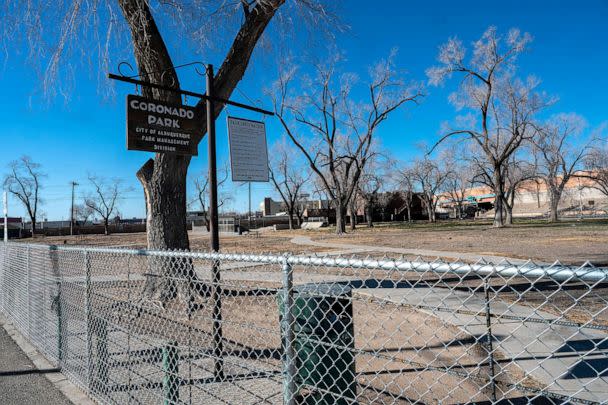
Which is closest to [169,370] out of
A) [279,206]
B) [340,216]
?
[340,216]

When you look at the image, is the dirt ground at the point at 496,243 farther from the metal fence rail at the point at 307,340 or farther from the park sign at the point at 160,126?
the park sign at the point at 160,126

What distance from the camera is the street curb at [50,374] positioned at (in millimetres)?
4230

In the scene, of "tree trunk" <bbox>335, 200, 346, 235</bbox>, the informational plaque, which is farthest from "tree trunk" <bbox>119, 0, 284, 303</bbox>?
"tree trunk" <bbox>335, 200, 346, 235</bbox>

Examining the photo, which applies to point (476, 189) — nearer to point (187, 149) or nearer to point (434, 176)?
point (434, 176)

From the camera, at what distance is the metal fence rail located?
7.32 ft

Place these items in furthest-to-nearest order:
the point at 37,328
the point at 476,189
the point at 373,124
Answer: the point at 476,189
the point at 373,124
the point at 37,328

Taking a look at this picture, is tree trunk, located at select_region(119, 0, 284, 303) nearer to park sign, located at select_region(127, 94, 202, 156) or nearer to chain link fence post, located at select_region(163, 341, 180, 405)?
park sign, located at select_region(127, 94, 202, 156)

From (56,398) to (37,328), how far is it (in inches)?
89.1

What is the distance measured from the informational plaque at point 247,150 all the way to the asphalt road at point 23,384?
2.95 m

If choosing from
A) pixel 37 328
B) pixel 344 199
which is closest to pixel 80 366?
pixel 37 328

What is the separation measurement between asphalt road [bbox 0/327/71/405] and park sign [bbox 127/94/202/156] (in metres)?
2.68

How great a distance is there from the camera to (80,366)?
4.60 meters

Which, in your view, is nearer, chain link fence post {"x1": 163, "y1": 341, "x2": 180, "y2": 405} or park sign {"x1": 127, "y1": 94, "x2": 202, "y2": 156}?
chain link fence post {"x1": 163, "y1": 341, "x2": 180, "y2": 405}

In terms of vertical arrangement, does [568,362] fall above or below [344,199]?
below
